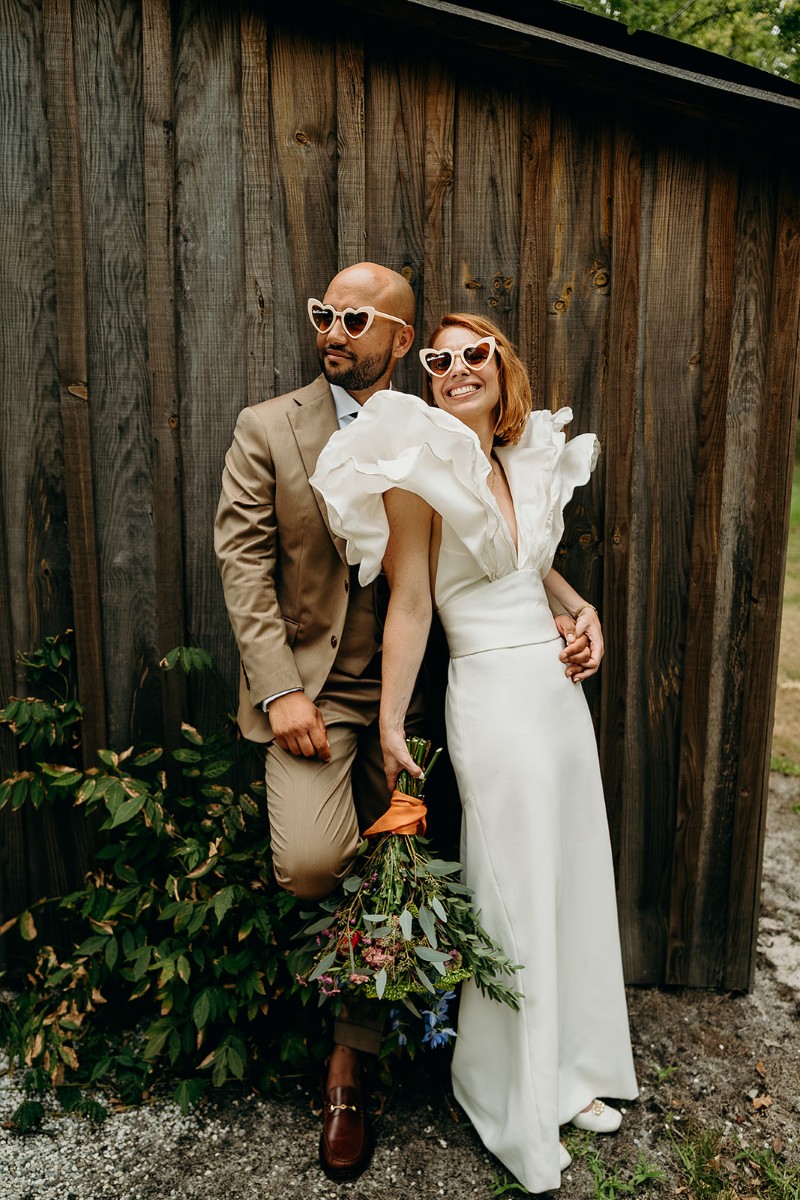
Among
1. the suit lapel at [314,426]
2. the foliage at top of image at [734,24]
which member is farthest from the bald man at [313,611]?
the foliage at top of image at [734,24]

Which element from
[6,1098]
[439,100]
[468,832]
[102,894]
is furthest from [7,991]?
[439,100]

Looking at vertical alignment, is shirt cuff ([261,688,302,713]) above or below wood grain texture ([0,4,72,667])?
below

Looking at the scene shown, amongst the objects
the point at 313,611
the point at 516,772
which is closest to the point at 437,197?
the point at 313,611

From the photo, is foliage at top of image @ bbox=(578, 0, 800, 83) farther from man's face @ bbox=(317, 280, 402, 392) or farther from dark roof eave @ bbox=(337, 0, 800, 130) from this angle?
man's face @ bbox=(317, 280, 402, 392)

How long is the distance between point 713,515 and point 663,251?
2.88 feet

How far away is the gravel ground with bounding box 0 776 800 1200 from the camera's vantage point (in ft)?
8.38

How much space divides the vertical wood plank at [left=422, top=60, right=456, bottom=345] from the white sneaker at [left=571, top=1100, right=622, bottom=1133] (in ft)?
7.80

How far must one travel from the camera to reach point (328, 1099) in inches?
106

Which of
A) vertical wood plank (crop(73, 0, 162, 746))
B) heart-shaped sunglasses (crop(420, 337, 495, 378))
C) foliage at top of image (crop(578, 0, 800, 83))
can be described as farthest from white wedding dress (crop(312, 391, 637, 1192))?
foliage at top of image (crop(578, 0, 800, 83))

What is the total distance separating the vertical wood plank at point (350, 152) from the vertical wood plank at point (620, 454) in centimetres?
81

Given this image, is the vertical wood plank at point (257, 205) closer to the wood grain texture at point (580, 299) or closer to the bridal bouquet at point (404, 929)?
the wood grain texture at point (580, 299)

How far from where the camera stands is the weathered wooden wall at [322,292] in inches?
114

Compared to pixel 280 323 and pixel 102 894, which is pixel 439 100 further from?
pixel 102 894

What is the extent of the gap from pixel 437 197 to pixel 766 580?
5.48ft
